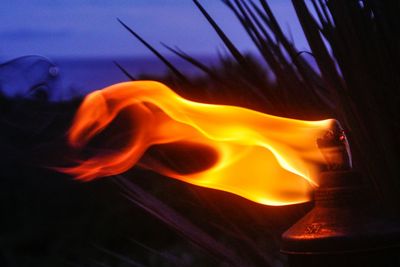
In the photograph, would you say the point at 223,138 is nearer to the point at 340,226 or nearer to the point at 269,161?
the point at 269,161

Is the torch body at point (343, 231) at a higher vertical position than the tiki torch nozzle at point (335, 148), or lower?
lower

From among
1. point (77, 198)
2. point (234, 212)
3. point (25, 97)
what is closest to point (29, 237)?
point (77, 198)

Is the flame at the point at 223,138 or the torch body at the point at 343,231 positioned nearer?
the torch body at the point at 343,231

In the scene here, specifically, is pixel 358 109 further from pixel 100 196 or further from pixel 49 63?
pixel 100 196

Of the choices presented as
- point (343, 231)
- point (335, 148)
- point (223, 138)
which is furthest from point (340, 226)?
point (223, 138)
